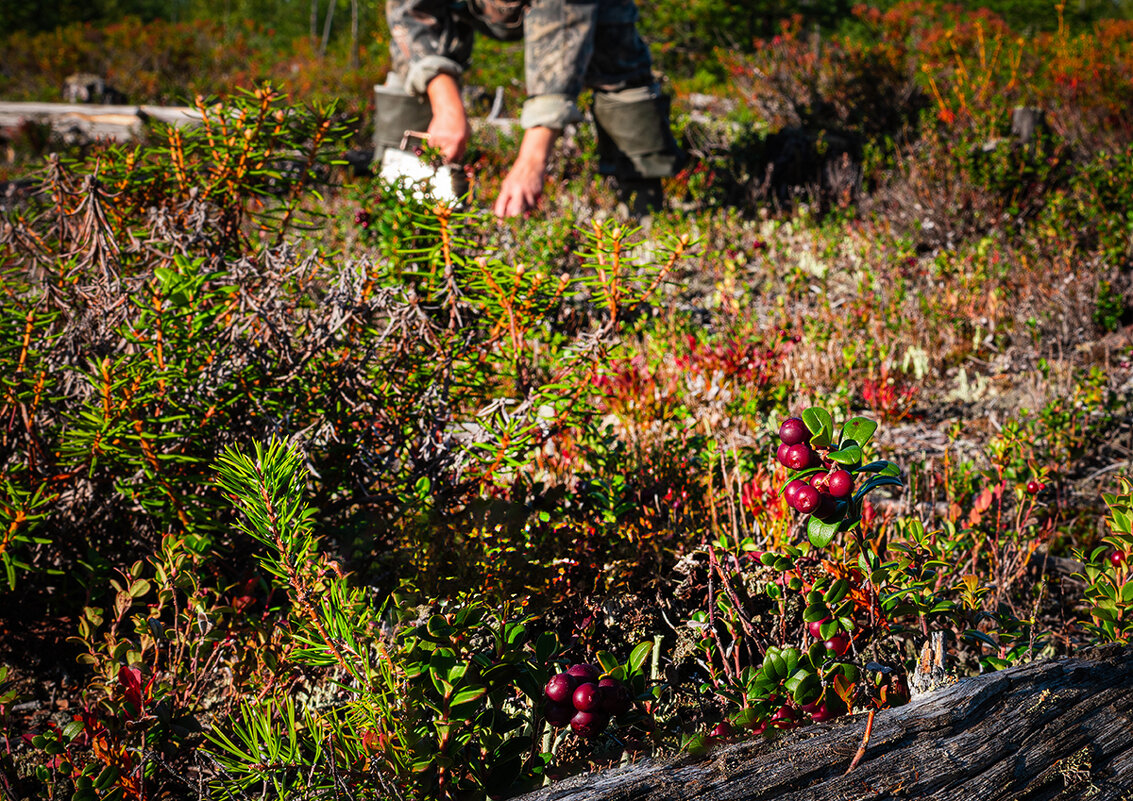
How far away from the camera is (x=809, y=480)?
131 centimetres

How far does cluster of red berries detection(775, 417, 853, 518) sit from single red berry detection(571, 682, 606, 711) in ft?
1.47

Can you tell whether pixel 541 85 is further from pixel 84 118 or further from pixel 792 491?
pixel 84 118

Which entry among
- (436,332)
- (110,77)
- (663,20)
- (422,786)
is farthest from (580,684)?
(663,20)

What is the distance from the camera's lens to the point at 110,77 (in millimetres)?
16344

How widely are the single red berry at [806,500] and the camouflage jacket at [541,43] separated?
3433 mm

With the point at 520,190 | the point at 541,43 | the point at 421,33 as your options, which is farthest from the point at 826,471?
the point at 421,33

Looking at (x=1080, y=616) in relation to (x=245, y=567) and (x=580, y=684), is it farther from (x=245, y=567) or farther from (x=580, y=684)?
(x=245, y=567)

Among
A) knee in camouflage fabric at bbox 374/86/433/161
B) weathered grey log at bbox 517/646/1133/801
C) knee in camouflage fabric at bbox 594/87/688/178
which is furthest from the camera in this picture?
knee in camouflage fabric at bbox 594/87/688/178

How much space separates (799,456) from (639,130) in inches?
205

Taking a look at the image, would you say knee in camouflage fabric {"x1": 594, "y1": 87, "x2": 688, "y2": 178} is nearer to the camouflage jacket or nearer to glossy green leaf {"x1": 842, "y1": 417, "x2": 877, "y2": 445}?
the camouflage jacket

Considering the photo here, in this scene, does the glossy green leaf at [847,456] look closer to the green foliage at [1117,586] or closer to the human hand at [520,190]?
the green foliage at [1117,586]

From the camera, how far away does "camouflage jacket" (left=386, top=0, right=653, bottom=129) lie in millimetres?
4555

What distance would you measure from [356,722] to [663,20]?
21.5 meters

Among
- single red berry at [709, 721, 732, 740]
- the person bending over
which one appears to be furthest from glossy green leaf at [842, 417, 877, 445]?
the person bending over
